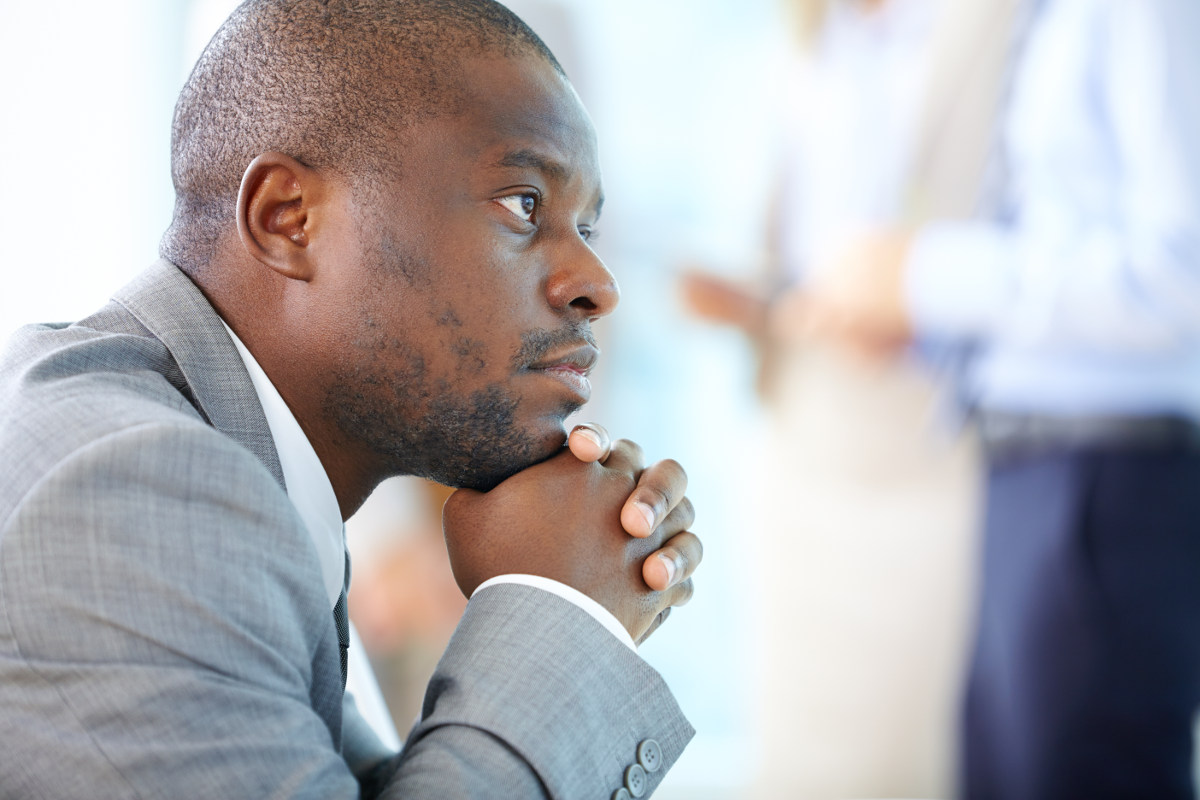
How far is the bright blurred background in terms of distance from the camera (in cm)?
249

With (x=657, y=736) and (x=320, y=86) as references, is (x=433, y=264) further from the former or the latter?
(x=657, y=736)

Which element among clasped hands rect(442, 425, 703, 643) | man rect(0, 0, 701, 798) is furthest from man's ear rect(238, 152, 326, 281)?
clasped hands rect(442, 425, 703, 643)

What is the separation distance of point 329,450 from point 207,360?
0.17 metres

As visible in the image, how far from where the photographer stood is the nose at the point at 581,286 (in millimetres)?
982

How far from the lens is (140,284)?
0.92 metres

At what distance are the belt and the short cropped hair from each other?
1.62 meters

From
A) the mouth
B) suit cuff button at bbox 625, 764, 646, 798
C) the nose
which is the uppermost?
the nose

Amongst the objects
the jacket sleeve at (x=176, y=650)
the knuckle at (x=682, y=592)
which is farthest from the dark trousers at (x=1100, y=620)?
the jacket sleeve at (x=176, y=650)

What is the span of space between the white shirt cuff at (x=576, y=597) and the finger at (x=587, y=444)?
6.4 inches

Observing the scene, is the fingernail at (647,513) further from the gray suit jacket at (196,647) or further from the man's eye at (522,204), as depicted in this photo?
the man's eye at (522,204)

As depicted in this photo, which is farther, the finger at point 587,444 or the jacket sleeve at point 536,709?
the finger at point 587,444

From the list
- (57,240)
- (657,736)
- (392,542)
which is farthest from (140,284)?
(392,542)

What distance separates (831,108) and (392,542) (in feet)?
5.21

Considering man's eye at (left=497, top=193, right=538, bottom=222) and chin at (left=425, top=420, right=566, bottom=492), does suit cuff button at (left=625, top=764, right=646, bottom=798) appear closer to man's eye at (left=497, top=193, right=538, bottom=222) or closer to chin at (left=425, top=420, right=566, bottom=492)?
chin at (left=425, top=420, right=566, bottom=492)
